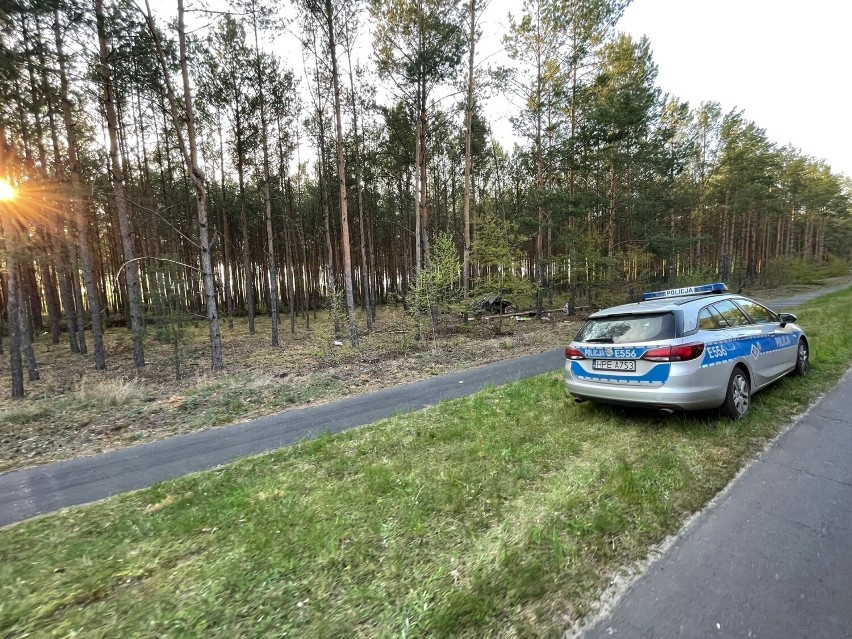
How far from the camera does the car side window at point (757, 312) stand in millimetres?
5117

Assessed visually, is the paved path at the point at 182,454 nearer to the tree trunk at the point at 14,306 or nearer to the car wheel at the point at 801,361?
the car wheel at the point at 801,361

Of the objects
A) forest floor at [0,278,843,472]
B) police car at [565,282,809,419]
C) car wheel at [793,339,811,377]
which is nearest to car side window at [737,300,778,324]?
police car at [565,282,809,419]

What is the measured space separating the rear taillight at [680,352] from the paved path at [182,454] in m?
3.39

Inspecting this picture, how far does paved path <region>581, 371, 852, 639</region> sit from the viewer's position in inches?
71.8

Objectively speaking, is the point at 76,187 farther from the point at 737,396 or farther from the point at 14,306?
the point at 737,396

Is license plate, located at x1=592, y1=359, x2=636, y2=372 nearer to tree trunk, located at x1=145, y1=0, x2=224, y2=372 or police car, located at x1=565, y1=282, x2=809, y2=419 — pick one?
police car, located at x1=565, y1=282, x2=809, y2=419

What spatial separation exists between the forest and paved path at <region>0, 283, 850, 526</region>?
5.89 meters

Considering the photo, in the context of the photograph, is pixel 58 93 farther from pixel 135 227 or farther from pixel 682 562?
pixel 682 562

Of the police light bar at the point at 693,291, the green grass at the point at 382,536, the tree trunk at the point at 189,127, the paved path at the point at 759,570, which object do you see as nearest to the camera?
the paved path at the point at 759,570

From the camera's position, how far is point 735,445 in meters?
3.68

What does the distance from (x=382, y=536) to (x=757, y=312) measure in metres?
6.11

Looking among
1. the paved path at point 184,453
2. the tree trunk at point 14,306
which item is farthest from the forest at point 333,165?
the paved path at point 184,453

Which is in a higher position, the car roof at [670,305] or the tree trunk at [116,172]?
the tree trunk at [116,172]

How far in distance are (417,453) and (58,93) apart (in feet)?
45.3
